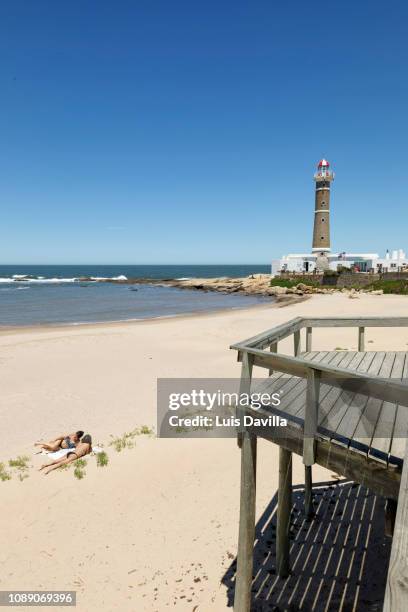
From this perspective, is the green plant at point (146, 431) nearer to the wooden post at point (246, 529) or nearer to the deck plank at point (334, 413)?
the wooden post at point (246, 529)

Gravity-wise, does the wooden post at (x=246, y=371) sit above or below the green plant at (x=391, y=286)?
below

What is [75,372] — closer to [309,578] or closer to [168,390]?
[168,390]

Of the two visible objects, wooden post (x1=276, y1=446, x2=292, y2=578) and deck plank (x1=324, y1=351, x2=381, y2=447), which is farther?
wooden post (x1=276, y1=446, x2=292, y2=578)

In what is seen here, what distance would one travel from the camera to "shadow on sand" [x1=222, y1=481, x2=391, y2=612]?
4.70 metres

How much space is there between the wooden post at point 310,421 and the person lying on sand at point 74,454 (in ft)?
18.4

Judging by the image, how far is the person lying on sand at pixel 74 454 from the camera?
754cm

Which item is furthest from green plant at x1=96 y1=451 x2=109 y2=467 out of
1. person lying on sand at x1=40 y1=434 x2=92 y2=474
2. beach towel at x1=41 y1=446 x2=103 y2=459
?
person lying on sand at x1=40 y1=434 x2=92 y2=474

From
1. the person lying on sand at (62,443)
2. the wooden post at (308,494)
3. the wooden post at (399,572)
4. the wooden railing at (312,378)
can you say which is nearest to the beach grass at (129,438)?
the person lying on sand at (62,443)

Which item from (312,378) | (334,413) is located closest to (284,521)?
(334,413)

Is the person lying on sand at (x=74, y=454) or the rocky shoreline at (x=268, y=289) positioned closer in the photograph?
the person lying on sand at (x=74, y=454)

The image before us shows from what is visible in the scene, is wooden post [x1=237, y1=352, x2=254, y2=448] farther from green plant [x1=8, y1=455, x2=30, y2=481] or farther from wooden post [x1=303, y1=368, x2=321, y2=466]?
green plant [x1=8, y1=455, x2=30, y2=481]

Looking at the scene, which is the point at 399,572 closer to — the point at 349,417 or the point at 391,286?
the point at 349,417

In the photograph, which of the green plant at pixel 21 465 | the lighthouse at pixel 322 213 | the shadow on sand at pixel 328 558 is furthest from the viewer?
the lighthouse at pixel 322 213

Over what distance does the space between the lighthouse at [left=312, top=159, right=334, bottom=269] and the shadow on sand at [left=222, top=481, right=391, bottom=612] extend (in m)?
65.8
